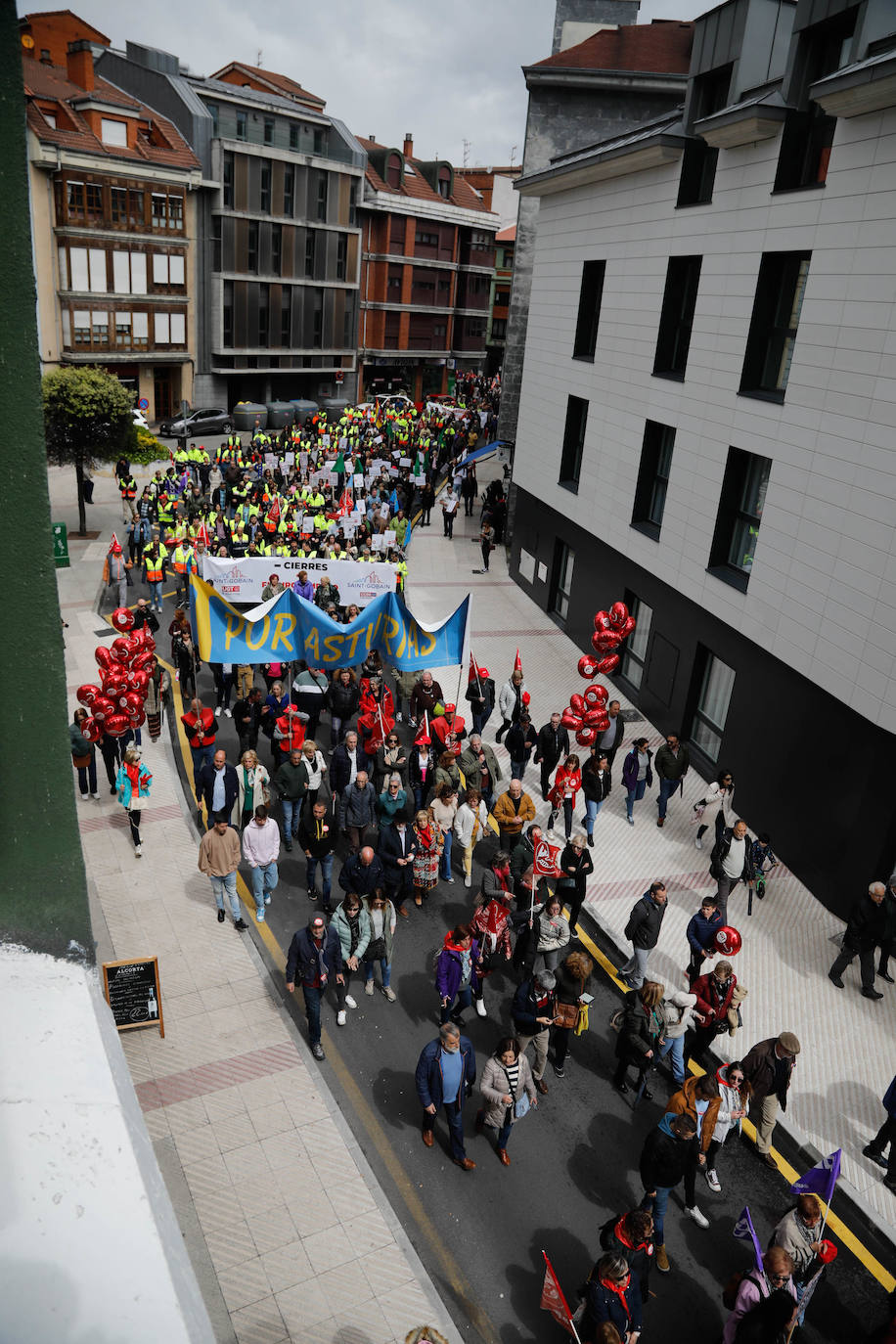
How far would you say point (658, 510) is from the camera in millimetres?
18375

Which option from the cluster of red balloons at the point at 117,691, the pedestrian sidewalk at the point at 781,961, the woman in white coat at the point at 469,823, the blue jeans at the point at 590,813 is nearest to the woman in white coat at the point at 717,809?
the pedestrian sidewalk at the point at 781,961

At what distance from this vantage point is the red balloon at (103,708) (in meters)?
12.4

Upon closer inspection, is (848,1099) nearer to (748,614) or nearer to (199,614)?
(748,614)

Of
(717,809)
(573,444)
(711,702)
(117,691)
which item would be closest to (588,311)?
(573,444)

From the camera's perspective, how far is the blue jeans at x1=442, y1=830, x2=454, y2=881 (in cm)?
1199

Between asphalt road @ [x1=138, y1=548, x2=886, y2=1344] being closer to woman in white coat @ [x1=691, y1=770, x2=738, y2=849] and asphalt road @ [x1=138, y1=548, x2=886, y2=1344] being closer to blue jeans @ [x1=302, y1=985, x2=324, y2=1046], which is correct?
blue jeans @ [x1=302, y1=985, x2=324, y2=1046]

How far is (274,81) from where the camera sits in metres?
61.0

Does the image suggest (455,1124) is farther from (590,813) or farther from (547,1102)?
(590,813)

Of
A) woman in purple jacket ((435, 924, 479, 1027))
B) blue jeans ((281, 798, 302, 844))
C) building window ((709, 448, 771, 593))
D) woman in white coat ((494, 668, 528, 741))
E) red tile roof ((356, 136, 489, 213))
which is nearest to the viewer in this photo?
woman in purple jacket ((435, 924, 479, 1027))

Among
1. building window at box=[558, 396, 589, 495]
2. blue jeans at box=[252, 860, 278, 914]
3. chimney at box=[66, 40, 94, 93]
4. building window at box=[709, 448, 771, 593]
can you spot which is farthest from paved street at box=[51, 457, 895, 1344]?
chimney at box=[66, 40, 94, 93]

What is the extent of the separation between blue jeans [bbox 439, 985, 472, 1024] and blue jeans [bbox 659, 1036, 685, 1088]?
6.45ft

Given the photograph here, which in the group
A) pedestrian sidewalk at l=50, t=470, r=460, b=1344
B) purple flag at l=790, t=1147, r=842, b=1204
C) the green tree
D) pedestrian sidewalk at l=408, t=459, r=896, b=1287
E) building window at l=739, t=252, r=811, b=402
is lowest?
pedestrian sidewalk at l=408, t=459, r=896, b=1287

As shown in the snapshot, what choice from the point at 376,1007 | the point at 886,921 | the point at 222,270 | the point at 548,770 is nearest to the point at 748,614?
the point at 548,770

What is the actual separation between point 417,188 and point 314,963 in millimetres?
65905
